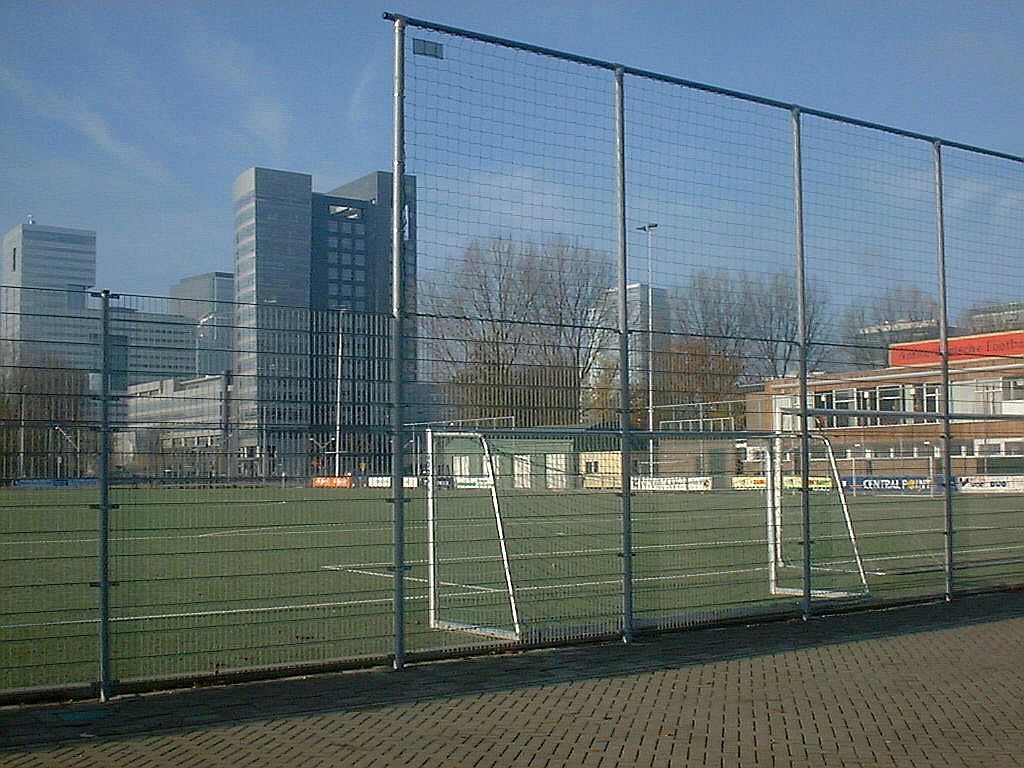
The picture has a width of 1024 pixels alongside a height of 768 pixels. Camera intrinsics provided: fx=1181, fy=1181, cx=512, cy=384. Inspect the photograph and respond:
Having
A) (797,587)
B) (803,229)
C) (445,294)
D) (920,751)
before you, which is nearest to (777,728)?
(920,751)

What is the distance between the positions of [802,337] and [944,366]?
247cm

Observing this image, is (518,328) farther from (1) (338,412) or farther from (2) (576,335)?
(1) (338,412)

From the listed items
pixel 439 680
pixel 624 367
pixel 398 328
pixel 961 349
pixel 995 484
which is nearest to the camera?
pixel 439 680

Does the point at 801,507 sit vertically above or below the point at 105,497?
below

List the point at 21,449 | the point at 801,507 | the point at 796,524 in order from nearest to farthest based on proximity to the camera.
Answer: the point at 21,449, the point at 801,507, the point at 796,524

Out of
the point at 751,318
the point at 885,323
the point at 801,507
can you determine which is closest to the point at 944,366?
the point at 885,323

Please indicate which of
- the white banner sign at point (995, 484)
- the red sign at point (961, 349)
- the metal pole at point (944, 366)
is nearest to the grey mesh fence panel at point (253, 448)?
the metal pole at point (944, 366)

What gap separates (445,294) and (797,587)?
6926mm

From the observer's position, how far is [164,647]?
1078 centimetres

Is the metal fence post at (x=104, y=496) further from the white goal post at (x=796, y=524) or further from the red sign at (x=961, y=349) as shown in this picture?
the red sign at (x=961, y=349)

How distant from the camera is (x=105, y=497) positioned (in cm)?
827

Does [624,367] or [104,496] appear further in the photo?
[624,367]

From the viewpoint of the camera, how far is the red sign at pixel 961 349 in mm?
13812

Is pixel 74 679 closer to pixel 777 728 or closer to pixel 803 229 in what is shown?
pixel 777 728
